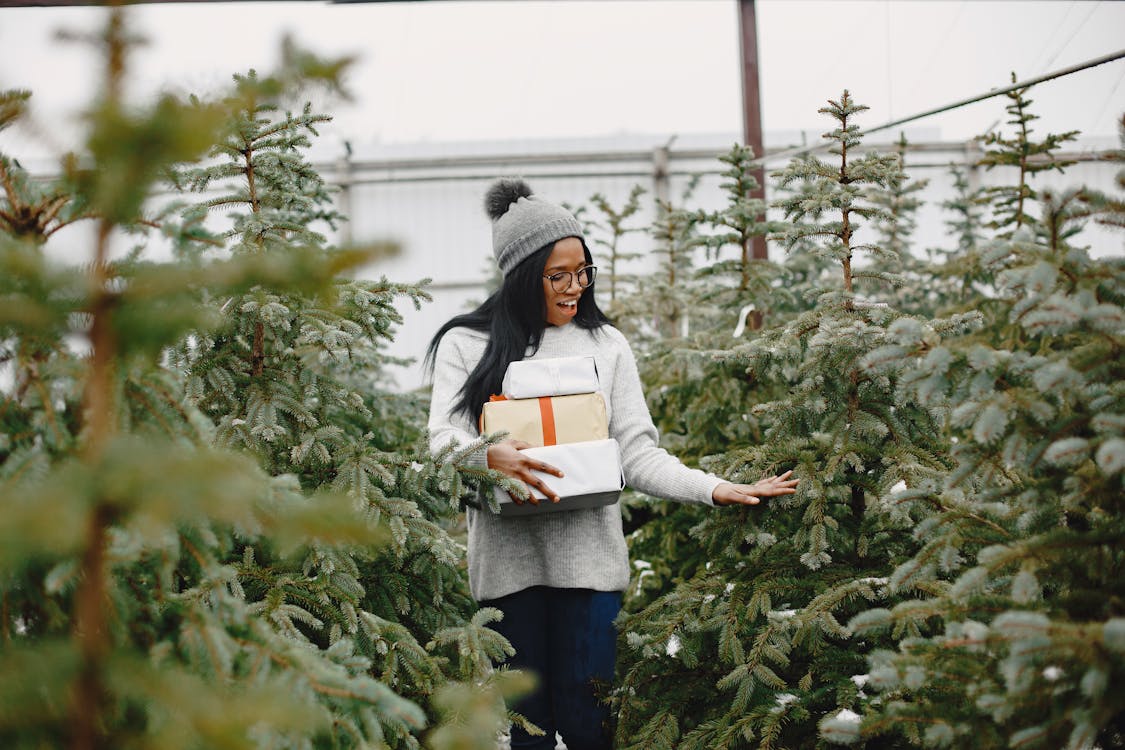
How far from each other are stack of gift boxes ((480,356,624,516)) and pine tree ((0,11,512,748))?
0.92m

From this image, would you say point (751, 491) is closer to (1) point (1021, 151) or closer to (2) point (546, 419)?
(2) point (546, 419)

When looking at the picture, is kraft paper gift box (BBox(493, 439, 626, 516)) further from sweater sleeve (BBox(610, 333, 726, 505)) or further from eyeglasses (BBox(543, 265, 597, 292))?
eyeglasses (BBox(543, 265, 597, 292))

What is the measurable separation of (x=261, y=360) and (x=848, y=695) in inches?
70.8

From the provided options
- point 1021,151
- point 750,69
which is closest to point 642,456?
point 1021,151

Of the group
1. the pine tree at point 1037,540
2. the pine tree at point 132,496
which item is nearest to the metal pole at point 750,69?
the pine tree at point 1037,540

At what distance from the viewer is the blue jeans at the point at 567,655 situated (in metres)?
2.24

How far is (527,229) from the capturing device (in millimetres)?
2328

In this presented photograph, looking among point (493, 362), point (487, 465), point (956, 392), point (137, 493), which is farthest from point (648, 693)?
point (137, 493)

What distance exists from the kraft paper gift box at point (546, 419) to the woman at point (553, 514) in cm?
5

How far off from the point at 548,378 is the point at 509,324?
25cm

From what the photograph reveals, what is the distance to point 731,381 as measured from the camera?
10.6ft

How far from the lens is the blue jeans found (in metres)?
2.24

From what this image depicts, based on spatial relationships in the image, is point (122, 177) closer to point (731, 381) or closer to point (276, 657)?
point (276, 657)

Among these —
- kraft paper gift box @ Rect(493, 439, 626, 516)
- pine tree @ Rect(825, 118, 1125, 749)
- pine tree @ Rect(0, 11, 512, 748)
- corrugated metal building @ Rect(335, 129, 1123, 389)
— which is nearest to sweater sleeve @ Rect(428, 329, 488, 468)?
kraft paper gift box @ Rect(493, 439, 626, 516)
